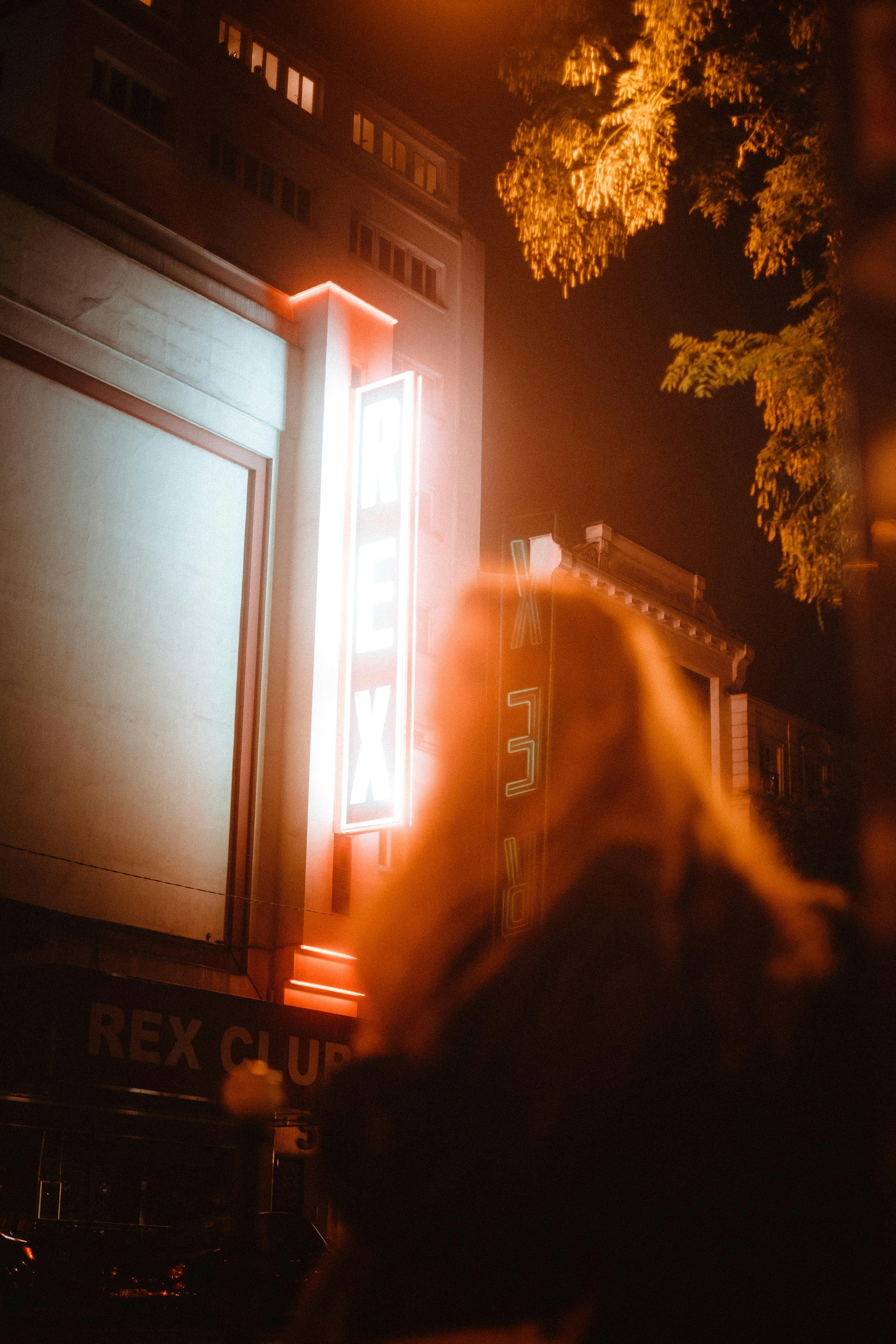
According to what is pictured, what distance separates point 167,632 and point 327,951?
4.51m

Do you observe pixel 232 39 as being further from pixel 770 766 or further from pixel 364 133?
pixel 770 766

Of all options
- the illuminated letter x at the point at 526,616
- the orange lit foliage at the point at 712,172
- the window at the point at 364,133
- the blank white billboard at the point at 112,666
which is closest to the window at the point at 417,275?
the window at the point at 364,133

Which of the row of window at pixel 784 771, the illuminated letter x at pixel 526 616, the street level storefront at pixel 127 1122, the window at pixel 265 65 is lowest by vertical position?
the street level storefront at pixel 127 1122

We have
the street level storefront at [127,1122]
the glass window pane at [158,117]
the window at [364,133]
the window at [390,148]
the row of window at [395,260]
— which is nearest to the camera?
the street level storefront at [127,1122]

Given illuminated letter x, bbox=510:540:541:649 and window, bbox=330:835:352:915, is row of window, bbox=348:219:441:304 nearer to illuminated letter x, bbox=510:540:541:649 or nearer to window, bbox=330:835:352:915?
window, bbox=330:835:352:915

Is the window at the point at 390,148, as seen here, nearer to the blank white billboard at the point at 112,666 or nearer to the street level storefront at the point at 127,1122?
the blank white billboard at the point at 112,666

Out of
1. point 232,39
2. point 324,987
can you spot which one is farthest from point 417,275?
point 324,987

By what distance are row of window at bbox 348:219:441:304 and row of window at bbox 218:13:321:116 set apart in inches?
92.9

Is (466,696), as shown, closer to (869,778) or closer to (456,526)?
(869,778)

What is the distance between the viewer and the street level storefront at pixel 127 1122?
10.4 metres

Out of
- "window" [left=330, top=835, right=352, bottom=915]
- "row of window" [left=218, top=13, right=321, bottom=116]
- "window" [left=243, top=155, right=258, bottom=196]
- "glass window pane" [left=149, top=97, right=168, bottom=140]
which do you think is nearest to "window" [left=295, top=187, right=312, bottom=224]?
"window" [left=243, top=155, right=258, bottom=196]

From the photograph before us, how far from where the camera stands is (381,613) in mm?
15344

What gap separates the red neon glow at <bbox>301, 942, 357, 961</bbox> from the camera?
14289 millimetres

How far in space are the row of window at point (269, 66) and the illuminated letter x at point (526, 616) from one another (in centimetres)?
2138
